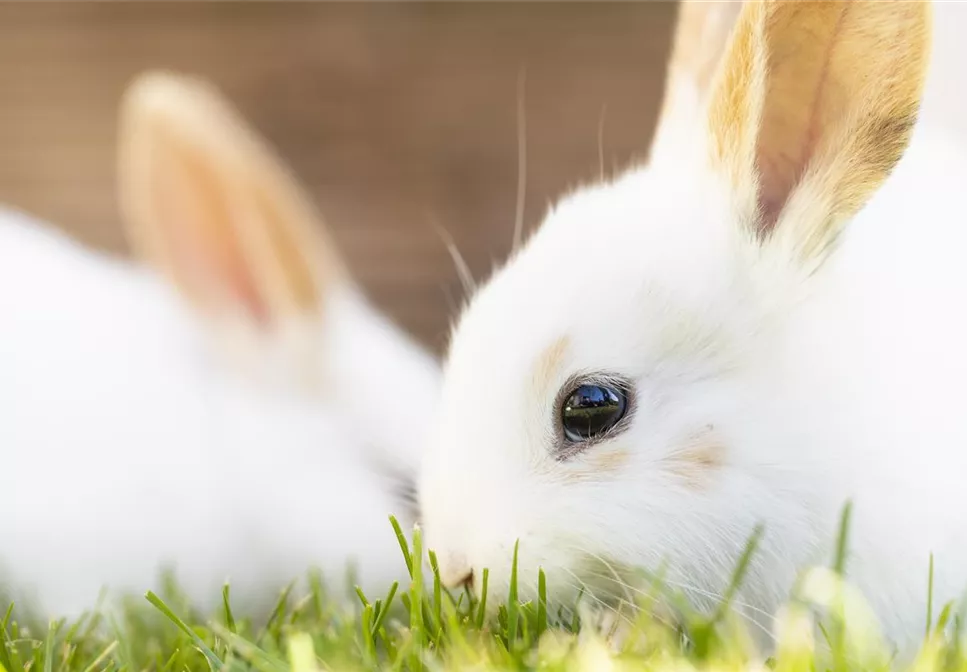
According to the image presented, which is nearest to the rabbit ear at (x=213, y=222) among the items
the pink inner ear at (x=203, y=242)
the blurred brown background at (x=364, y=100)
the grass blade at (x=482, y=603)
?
the pink inner ear at (x=203, y=242)

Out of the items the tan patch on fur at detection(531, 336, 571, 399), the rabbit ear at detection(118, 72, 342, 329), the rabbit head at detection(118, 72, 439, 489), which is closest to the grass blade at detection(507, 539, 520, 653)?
the tan patch on fur at detection(531, 336, 571, 399)

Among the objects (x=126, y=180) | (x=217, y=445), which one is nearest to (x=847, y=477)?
(x=217, y=445)

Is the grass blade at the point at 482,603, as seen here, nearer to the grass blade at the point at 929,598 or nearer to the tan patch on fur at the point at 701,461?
the tan patch on fur at the point at 701,461

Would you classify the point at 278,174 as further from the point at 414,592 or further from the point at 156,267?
the point at 414,592

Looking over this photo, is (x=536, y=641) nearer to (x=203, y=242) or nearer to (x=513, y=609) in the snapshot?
(x=513, y=609)

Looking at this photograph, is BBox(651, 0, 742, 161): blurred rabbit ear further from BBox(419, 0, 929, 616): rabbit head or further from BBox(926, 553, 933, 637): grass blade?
BBox(926, 553, 933, 637): grass blade
